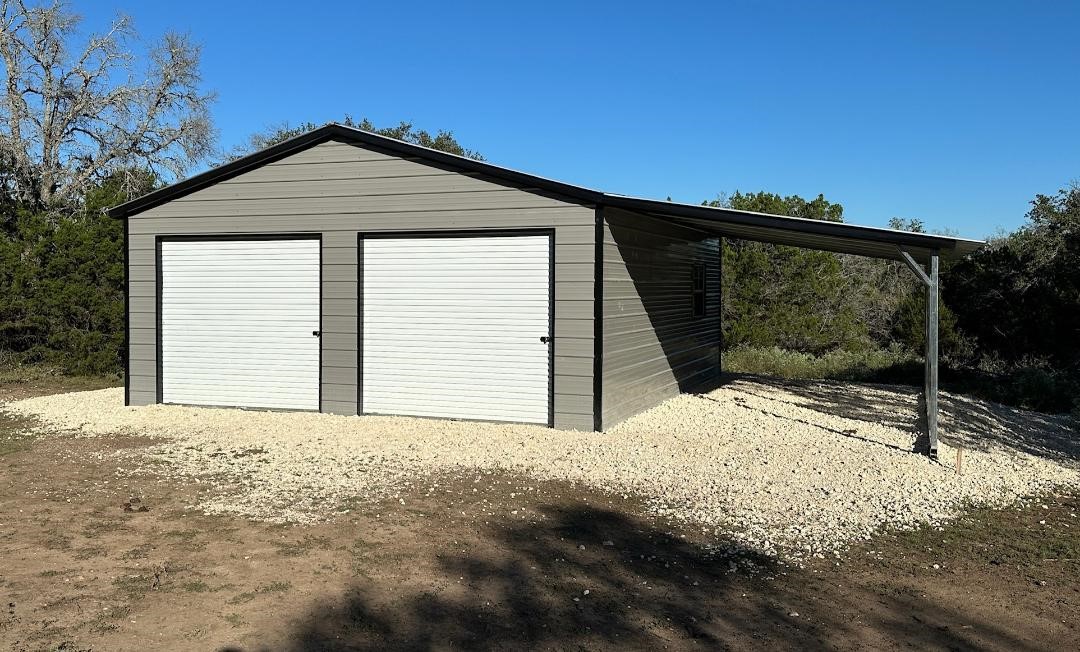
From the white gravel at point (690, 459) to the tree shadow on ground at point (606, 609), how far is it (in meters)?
0.67

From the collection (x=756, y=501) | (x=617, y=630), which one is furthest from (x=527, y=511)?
(x=617, y=630)

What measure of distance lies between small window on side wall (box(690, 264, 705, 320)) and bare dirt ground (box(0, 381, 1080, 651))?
6863 millimetres

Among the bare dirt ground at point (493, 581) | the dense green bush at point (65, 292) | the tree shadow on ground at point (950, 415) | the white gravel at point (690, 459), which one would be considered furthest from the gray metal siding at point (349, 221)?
the dense green bush at point (65, 292)

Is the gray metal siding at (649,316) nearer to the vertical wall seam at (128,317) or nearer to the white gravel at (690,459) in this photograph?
the white gravel at (690,459)

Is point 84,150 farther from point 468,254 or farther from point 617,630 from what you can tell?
point 617,630

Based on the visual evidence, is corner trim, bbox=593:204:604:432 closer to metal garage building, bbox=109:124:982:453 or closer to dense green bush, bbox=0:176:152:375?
metal garage building, bbox=109:124:982:453

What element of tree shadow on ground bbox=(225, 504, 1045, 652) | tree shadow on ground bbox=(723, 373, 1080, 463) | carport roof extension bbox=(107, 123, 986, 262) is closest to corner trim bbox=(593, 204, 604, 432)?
carport roof extension bbox=(107, 123, 986, 262)

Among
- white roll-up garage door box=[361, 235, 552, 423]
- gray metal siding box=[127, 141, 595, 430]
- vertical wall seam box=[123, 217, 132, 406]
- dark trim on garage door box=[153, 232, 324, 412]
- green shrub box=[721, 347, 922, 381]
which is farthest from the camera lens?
green shrub box=[721, 347, 922, 381]

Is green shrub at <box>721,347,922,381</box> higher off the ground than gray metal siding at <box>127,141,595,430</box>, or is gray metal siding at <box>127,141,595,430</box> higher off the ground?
gray metal siding at <box>127,141,595,430</box>

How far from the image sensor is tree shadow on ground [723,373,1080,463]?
8.35m

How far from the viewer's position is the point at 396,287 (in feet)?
30.4

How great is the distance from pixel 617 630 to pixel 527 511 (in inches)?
81.4

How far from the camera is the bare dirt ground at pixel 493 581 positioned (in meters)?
Result: 3.54

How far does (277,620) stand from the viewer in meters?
3.63
